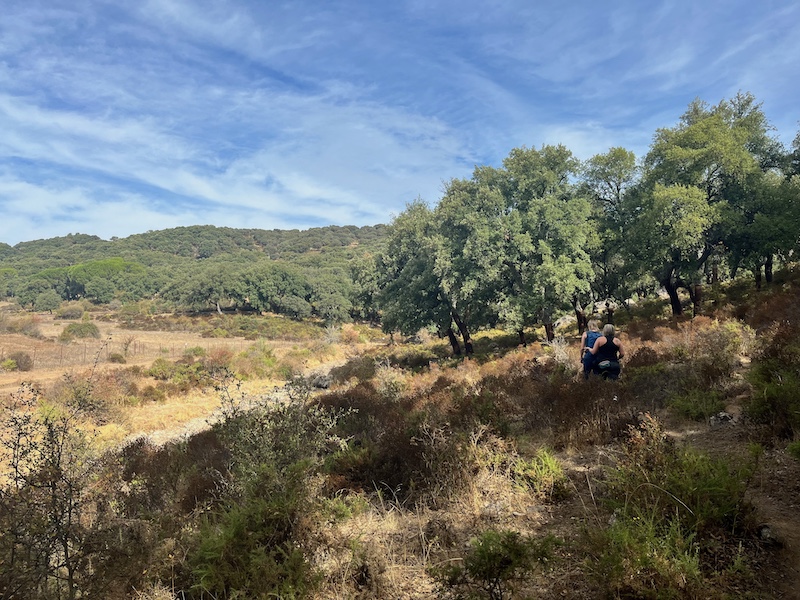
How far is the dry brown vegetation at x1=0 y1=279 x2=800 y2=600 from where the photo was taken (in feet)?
10.1

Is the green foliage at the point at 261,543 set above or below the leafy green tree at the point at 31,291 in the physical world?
below

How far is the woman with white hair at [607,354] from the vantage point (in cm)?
755

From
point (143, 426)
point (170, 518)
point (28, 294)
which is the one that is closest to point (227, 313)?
point (28, 294)

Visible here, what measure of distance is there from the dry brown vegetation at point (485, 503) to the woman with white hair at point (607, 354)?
399 millimetres

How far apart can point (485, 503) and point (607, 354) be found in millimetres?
4188

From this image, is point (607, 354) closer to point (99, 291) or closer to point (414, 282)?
point (414, 282)

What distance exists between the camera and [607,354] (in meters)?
7.68

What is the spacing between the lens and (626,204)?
21078mm

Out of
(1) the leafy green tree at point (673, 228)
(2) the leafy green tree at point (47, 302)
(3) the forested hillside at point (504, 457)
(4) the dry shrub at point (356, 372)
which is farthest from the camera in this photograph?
(2) the leafy green tree at point (47, 302)

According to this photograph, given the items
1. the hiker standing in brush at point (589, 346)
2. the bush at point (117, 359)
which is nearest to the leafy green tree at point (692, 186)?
the hiker standing in brush at point (589, 346)

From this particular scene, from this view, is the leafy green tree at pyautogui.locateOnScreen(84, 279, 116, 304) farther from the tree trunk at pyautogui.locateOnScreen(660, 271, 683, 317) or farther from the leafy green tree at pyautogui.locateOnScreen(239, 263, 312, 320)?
the tree trunk at pyautogui.locateOnScreen(660, 271, 683, 317)

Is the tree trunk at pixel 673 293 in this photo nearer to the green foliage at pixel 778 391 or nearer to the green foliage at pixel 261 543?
the green foliage at pixel 778 391

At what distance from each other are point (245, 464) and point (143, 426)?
13.3 metres

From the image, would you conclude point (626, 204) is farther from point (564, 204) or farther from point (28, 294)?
point (28, 294)
